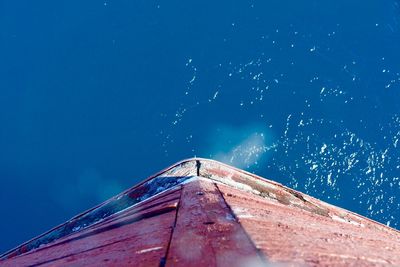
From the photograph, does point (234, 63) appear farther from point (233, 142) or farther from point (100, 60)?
point (100, 60)

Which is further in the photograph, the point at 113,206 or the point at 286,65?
the point at 286,65

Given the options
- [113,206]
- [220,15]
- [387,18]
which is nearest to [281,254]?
[113,206]

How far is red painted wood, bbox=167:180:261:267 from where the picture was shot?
3.39 feet

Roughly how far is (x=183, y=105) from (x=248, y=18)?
5894 millimetres

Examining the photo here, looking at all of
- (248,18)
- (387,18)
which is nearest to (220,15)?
(248,18)

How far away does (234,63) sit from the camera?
799 inches

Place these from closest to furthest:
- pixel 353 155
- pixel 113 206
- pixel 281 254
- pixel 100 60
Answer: pixel 281 254 < pixel 113 206 < pixel 100 60 < pixel 353 155

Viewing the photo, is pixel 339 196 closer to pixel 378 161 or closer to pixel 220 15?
pixel 378 161

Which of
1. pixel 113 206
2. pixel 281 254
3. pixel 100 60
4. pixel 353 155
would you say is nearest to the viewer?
pixel 281 254

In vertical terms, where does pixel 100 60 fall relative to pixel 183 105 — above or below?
above

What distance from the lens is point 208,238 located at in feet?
4.01

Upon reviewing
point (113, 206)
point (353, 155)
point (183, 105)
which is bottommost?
point (113, 206)

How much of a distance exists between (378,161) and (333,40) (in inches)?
272

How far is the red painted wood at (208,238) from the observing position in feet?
3.39
